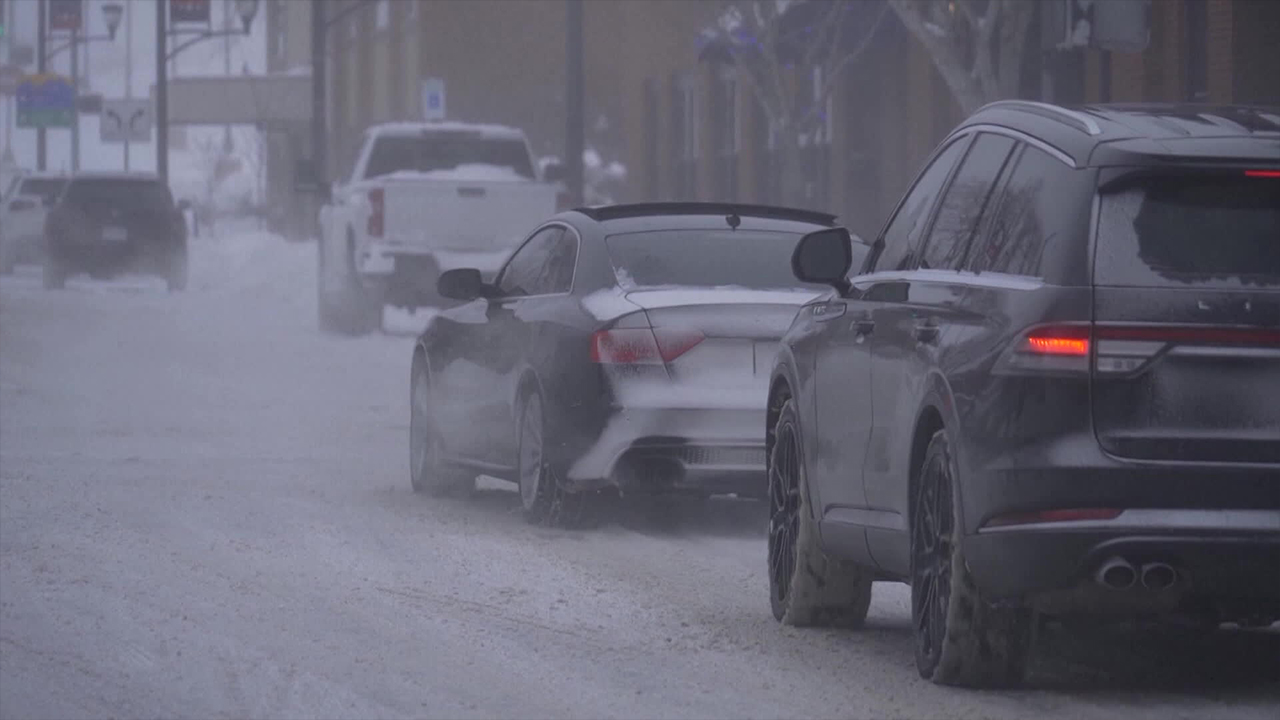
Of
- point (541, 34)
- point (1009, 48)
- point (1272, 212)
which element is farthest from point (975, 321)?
point (541, 34)

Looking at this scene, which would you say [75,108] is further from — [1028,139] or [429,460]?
[1028,139]

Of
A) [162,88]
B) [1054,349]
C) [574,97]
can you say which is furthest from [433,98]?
[1054,349]

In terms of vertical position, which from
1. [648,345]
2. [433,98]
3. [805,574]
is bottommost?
[805,574]

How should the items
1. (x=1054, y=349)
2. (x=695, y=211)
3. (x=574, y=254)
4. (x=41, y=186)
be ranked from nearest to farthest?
1. (x=1054, y=349)
2. (x=574, y=254)
3. (x=695, y=211)
4. (x=41, y=186)

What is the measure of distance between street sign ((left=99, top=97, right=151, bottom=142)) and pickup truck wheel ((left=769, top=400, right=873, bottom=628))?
48.9m

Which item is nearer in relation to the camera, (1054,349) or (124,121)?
(1054,349)

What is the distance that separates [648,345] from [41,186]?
3284 cm

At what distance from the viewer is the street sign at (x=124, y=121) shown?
5525 centimetres

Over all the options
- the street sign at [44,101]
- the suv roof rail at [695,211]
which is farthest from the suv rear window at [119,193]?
the suv roof rail at [695,211]

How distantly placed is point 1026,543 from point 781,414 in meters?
2.41

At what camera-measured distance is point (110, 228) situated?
36.2 meters

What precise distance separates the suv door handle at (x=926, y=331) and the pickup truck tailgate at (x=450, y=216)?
1787cm

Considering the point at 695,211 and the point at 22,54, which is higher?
the point at 22,54

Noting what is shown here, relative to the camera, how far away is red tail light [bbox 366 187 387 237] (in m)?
24.6
